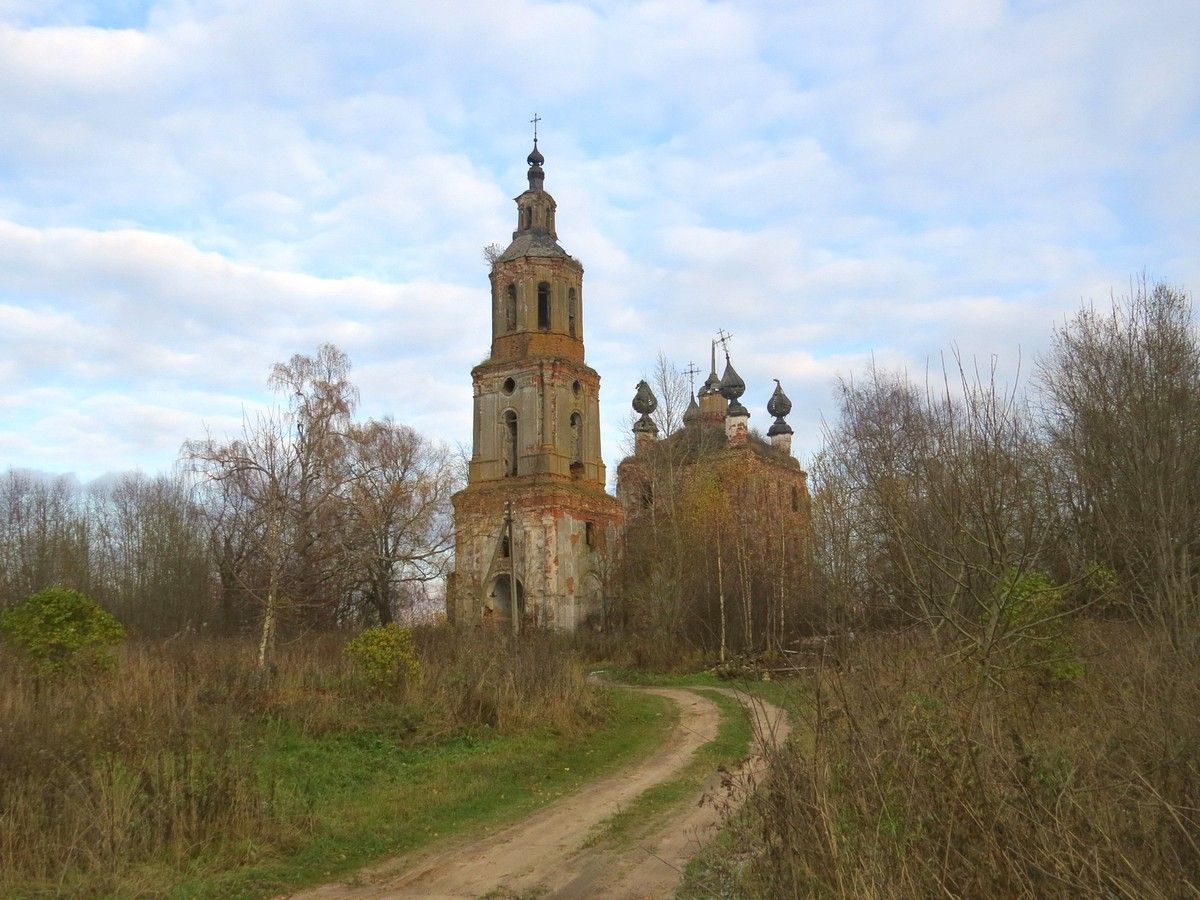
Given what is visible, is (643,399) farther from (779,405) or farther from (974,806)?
(974,806)

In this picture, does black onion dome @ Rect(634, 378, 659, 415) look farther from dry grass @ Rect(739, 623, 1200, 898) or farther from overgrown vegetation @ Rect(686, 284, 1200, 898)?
dry grass @ Rect(739, 623, 1200, 898)

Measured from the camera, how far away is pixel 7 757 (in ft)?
25.3

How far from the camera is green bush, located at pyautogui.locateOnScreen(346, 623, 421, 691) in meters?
13.9

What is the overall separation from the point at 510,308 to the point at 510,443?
514 cm

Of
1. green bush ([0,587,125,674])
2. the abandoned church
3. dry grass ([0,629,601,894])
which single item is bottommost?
dry grass ([0,629,601,894])

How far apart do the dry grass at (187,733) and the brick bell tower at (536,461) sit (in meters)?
15.1

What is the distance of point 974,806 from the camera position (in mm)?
4602

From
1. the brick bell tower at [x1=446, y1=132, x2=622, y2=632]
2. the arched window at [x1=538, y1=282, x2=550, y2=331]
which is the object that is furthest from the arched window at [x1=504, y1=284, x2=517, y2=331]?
the arched window at [x1=538, y1=282, x2=550, y2=331]

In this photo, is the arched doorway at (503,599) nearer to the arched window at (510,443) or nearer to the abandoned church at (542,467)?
the abandoned church at (542,467)

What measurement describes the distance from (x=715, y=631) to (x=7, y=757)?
23037 millimetres

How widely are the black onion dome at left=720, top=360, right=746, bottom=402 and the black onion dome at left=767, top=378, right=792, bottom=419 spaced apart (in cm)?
174

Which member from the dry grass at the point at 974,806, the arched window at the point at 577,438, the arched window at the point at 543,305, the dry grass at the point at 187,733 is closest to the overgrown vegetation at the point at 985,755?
the dry grass at the point at 974,806

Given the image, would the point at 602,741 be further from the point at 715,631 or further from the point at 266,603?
the point at 715,631

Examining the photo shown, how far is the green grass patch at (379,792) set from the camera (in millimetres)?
7305
